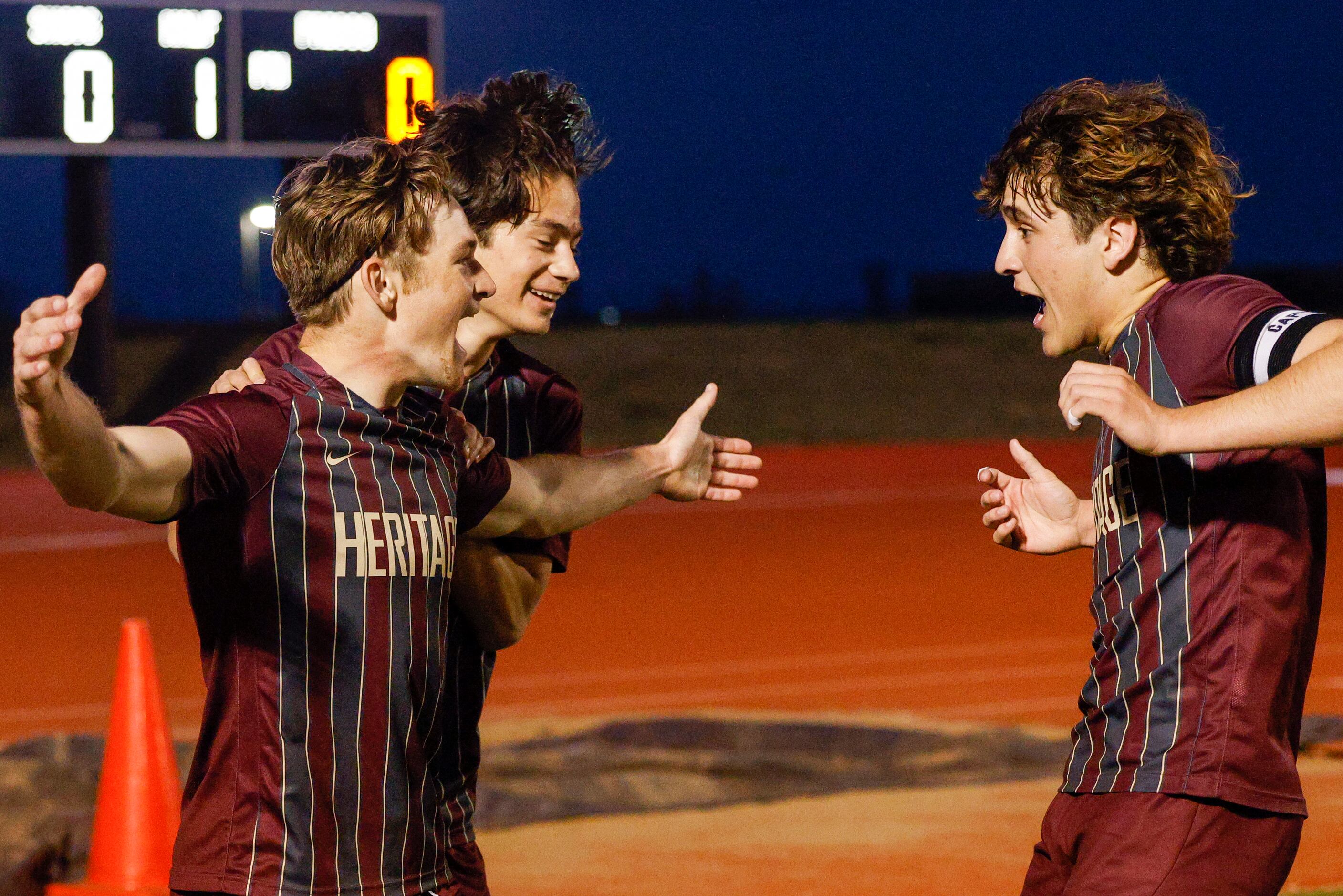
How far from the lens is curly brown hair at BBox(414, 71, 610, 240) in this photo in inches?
126

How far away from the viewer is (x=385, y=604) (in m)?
2.40

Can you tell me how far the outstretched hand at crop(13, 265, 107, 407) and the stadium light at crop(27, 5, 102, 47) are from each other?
13.8 meters

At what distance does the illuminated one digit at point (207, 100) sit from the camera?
1462 cm

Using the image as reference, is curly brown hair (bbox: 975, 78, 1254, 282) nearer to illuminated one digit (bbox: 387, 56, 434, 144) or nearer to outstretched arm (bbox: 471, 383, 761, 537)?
outstretched arm (bbox: 471, 383, 761, 537)

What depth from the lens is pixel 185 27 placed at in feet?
47.9

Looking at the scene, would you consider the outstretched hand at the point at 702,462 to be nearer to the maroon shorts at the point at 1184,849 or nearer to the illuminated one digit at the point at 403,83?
the maroon shorts at the point at 1184,849

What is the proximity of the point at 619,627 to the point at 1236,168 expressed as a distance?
7.58m

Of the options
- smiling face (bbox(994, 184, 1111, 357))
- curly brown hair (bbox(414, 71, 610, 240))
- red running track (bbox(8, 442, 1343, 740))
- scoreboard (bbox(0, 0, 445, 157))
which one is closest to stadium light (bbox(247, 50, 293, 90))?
scoreboard (bbox(0, 0, 445, 157))

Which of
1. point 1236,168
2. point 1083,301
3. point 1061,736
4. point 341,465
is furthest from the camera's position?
point 1061,736

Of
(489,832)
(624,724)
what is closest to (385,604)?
(489,832)

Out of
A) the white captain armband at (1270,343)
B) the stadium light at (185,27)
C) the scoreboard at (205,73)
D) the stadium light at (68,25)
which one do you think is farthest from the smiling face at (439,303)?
the stadium light at (68,25)

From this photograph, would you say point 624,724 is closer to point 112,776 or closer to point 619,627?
point 112,776

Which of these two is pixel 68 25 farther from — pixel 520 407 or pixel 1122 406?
pixel 1122 406

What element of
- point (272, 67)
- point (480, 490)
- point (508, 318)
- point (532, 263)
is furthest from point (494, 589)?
point (272, 67)
